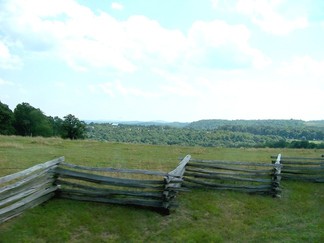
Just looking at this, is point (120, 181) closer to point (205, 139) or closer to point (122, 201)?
point (122, 201)

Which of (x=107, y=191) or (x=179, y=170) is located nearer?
(x=107, y=191)

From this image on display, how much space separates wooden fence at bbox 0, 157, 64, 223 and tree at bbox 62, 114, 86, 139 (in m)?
43.7

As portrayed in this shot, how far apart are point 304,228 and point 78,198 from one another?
643 cm

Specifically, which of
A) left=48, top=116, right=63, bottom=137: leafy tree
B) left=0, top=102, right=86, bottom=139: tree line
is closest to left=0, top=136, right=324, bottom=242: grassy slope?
left=0, top=102, right=86, bottom=139: tree line

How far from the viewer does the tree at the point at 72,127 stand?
172 ft

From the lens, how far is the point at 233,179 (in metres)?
12.1

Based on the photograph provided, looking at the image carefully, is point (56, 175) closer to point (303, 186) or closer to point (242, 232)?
point (242, 232)

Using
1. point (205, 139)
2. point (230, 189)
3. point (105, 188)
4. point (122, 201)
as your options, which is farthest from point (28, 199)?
point (205, 139)

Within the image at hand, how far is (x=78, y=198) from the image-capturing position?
9633mm

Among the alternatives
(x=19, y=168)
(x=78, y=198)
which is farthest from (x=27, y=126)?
(x=78, y=198)

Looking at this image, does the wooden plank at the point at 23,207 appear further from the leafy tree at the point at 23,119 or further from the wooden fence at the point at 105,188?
the leafy tree at the point at 23,119

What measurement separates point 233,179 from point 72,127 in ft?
143

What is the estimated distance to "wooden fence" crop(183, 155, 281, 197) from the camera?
38.5ft

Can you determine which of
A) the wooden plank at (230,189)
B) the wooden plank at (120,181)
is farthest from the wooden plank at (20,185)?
the wooden plank at (230,189)
